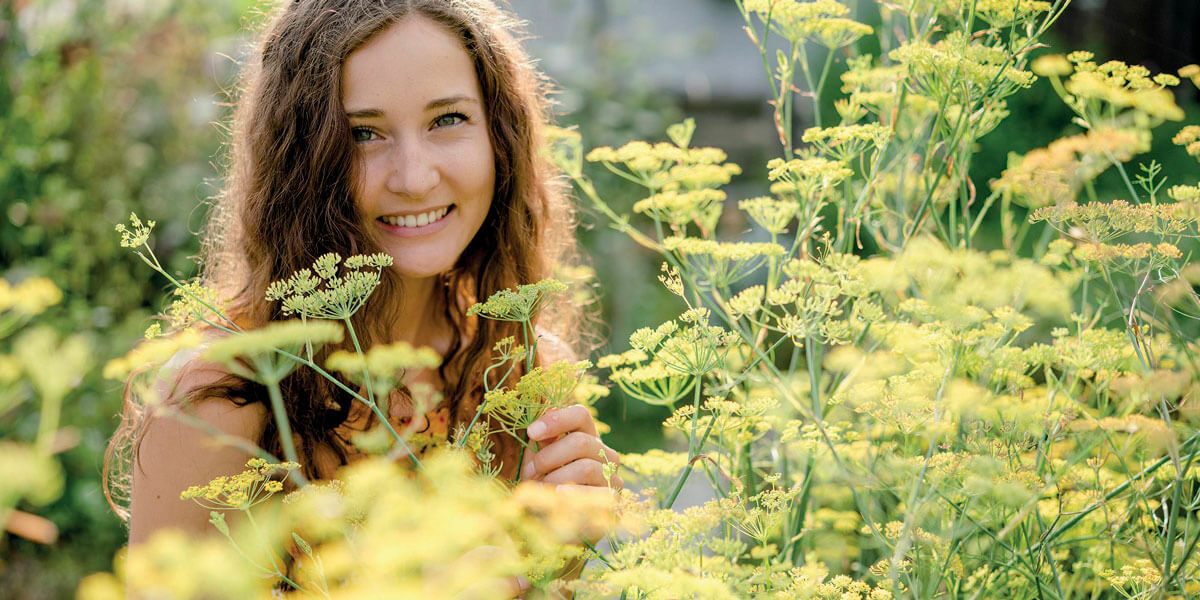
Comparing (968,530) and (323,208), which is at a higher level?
(323,208)

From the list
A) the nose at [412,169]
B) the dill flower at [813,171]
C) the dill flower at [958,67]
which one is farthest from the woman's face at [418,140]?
the dill flower at [958,67]

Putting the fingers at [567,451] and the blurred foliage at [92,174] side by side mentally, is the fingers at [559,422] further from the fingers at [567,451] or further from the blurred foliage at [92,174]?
the blurred foliage at [92,174]

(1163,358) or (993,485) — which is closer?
(993,485)

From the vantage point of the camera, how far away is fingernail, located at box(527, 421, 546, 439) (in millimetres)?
869

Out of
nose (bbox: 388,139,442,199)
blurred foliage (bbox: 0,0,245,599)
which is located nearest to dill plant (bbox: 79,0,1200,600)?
nose (bbox: 388,139,442,199)

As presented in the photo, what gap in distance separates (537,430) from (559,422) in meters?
0.04

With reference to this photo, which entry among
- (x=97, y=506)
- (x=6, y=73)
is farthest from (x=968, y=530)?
(x=6, y=73)

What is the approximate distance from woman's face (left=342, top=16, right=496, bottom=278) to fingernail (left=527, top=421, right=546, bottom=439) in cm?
40

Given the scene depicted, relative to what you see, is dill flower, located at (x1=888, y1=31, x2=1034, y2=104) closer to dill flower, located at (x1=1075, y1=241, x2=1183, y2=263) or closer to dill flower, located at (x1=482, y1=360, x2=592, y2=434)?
dill flower, located at (x1=1075, y1=241, x2=1183, y2=263)

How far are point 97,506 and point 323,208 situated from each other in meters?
1.69

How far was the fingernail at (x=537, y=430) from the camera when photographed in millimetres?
869

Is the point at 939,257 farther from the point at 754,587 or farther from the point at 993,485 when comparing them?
the point at 754,587

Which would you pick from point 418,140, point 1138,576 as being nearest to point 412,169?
point 418,140

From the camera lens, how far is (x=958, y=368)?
808mm
